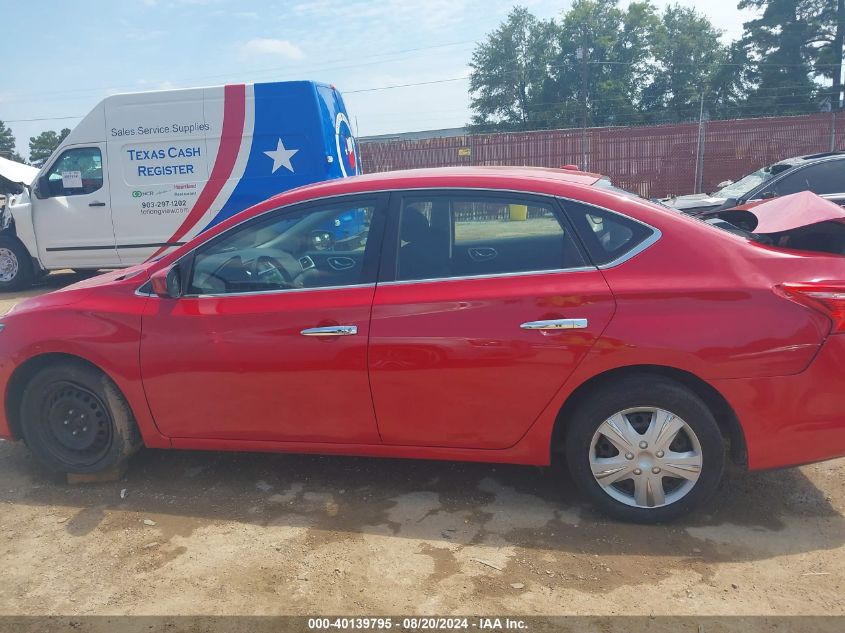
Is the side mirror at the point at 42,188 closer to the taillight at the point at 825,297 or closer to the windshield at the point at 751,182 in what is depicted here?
the windshield at the point at 751,182

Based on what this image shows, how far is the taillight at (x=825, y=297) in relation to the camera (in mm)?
2857

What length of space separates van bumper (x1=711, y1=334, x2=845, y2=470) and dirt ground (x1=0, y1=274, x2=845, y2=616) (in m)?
0.43

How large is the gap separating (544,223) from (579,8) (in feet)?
167

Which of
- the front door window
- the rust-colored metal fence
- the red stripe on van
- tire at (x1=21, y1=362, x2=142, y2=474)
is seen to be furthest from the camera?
the rust-colored metal fence

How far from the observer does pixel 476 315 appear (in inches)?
122

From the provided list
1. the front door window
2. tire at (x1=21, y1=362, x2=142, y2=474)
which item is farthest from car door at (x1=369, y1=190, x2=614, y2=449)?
the front door window

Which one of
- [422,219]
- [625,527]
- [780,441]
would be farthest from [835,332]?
[422,219]

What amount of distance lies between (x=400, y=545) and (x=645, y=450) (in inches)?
47.4

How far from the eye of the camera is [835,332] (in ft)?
9.37

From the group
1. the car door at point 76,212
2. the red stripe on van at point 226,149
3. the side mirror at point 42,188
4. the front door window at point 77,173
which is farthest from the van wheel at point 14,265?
the red stripe on van at point 226,149

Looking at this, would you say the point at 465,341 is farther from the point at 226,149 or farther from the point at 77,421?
the point at 226,149

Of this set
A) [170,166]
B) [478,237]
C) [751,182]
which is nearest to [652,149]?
[751,182]

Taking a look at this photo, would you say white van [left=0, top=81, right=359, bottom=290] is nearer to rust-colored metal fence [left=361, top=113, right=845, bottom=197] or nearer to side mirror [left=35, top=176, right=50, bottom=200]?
side mirror [left=35, top=176, right=50, bottom=200]

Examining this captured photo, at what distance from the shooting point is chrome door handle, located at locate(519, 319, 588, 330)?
2.99 meters
